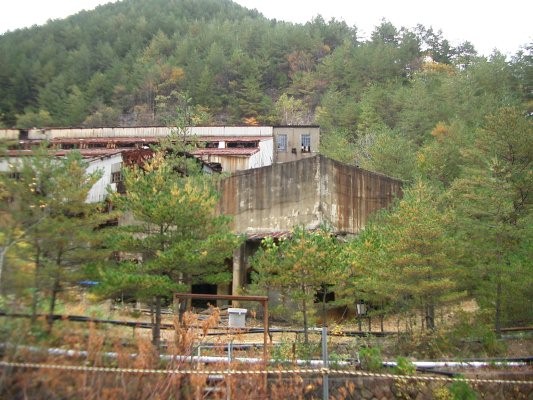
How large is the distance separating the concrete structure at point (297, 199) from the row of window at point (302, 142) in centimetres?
1616

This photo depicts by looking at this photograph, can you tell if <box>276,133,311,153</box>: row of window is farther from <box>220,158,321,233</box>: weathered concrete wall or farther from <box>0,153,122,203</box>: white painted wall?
<box>220,158,321,233</box>: weathered concrete wall

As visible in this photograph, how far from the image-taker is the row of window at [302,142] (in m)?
41.0

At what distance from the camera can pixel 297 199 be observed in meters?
23.2

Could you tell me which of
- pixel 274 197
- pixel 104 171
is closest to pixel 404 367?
pixel 274 197

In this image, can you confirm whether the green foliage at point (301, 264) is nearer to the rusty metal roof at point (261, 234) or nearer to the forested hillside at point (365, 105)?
the forested hillside at point (365, 105)

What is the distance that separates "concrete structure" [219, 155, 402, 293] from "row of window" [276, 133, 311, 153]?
16159 millimetres

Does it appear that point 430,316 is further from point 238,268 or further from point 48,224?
point 48,224

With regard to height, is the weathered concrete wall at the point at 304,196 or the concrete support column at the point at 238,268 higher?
the weathered concrete wall at the point at 304,196

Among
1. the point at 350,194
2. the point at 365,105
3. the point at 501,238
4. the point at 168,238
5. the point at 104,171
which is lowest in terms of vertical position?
the point at 168,238

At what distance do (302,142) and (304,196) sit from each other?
1855cm

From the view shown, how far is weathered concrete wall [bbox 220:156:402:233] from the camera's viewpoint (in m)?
22.9

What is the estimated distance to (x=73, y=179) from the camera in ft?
38.4

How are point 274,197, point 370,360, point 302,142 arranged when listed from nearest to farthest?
point 370,360 → point 274,197 → point 302,142

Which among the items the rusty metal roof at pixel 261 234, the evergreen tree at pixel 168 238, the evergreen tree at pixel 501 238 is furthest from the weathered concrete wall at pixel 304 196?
the evergreen tree at pixel 168 238
